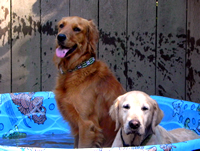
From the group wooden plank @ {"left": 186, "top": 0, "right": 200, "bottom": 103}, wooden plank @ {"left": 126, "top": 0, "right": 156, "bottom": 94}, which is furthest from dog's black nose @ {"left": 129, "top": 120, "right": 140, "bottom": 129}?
wooden plank @ {"left": 126, "top": 0, "right": 156, "bottom": 94}

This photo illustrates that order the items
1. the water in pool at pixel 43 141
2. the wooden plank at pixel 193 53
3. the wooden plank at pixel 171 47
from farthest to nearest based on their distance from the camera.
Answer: the wooden plank at pixel 171 47 < the wooden plank at pixel 193 53 < the water in pool at pixel 43 141

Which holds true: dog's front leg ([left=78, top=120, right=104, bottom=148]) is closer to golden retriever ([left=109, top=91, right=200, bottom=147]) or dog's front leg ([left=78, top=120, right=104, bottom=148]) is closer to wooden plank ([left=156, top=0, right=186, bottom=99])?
golden retriever ([left=109, top=91, right=200, bottom=147])

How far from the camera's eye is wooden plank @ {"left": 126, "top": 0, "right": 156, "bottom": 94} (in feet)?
14.6

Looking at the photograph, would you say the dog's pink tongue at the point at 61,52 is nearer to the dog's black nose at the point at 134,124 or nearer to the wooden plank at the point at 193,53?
the dog's black nose at the point at 134,124

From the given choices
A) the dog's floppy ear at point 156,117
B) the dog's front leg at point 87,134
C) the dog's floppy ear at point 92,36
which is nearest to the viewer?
the dog's floppy ear at point 156,117

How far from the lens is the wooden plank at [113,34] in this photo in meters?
4.50

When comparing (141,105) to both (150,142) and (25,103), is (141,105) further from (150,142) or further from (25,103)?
(25,103)

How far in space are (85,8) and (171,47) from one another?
4.50ft

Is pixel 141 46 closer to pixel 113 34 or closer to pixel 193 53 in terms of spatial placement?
pixel 113 34

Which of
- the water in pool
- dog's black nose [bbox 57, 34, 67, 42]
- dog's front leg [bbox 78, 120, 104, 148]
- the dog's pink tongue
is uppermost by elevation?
dog's black nose [bbox 57, 34, 67, 42]

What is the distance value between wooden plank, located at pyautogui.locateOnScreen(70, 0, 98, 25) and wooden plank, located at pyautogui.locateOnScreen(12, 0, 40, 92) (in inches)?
20.8

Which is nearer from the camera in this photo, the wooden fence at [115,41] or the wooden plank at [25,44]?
the wooden fence at [115,41]

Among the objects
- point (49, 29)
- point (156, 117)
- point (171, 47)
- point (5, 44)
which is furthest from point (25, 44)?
point (156, 117)

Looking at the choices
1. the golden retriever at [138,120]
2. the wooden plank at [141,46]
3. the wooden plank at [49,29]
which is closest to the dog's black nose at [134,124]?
the golden retriever at [138,120]
